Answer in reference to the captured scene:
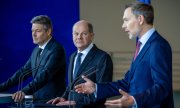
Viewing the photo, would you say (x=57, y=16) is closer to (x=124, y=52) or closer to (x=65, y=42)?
(x=65, y=42)

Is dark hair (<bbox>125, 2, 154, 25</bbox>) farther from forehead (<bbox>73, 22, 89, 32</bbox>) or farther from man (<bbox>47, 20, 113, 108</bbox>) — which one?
forehead (<bbox>73, 22, 89, 32</bbox>)

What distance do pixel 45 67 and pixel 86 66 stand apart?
1.36 feet

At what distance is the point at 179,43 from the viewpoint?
23.8 feet

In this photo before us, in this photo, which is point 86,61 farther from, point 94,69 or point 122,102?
point 122,102

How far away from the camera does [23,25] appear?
5012 mm

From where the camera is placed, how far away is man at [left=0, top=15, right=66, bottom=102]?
339cm

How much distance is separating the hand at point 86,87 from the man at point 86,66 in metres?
0.32

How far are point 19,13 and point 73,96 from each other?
7.21 feet

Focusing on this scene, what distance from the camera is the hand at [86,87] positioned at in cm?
256

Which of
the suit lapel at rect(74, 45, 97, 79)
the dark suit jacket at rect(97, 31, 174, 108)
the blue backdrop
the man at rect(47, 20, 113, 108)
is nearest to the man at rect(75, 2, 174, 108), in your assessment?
the dark suit jacket at rect(97, 31, 174, 108)

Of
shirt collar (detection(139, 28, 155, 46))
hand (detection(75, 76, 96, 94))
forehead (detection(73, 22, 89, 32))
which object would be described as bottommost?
hand (detection(75, 76, 96, 94))

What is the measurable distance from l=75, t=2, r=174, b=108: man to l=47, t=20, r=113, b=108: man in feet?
1.49

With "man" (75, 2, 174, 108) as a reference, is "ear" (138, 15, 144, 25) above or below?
above

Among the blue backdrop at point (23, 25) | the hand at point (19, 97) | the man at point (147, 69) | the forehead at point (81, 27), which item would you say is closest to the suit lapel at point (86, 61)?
the forehead at point (81, 27)
